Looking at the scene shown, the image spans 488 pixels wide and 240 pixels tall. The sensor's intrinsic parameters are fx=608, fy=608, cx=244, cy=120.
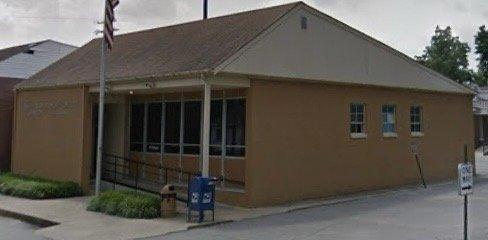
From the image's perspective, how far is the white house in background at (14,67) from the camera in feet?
84.9

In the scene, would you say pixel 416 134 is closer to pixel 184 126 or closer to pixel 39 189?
pixel 184 126

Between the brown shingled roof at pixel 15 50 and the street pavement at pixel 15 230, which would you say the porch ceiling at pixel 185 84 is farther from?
the brown shingled roof at pixel 15 50

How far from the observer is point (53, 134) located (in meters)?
21.4

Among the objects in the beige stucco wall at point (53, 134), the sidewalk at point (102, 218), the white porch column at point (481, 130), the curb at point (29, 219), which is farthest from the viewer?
the white porch column at point (481, 130)

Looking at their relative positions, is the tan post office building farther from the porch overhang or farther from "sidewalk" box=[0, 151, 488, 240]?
"sidewalk" box=[0, 151, 488, 240]

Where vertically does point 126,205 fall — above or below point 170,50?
below

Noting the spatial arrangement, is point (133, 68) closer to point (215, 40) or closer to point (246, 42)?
point (215, 40)

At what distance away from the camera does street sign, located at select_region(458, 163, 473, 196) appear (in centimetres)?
1008

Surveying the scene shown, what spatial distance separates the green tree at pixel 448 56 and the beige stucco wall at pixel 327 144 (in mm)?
43645

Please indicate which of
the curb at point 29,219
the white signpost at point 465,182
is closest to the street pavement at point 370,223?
the white signpost at point 465,182

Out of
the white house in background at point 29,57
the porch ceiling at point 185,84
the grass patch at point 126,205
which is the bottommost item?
the grass patch at point 126,205

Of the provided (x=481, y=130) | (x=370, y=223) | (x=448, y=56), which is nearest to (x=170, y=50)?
(x=370, y=223)

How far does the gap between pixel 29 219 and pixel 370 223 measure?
8.31 m

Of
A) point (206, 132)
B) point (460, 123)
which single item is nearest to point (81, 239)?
point (206, 132)
